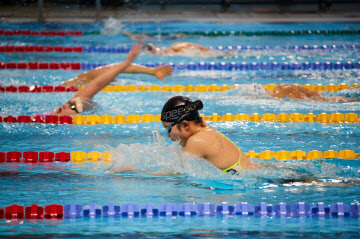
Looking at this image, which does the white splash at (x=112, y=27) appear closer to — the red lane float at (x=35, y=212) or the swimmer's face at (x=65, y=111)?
the swimmer's face at (x=65, y=111)

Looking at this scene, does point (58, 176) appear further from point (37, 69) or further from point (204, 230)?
point (37, 69)

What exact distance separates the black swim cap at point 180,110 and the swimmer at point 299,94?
3611 millimetres

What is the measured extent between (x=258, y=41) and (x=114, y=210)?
868 centimetres

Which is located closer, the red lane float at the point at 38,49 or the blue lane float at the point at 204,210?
the blue lane float at the point at 204,210

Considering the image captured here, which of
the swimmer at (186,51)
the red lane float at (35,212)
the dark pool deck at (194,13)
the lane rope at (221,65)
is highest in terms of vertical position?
the dark pool deck at (194,13)

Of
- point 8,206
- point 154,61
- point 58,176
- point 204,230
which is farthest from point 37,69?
point 204,230

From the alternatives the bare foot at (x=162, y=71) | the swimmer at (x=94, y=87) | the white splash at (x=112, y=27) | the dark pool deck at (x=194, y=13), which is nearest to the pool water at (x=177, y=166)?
the swimmer at (x=94, y=87)

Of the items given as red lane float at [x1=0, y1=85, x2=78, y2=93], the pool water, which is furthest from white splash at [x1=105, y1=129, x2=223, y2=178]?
red lane float at [x1=0, y1=85, x2=78, y2=93]

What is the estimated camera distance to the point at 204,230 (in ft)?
10.6

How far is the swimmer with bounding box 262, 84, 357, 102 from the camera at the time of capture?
717 cm

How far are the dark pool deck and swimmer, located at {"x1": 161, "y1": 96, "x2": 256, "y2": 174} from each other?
9.68 meters

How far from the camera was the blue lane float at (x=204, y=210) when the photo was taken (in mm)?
3506

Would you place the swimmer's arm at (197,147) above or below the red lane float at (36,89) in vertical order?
below

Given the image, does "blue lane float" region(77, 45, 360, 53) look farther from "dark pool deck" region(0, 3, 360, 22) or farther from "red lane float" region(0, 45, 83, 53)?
"dark pool deck" region(0, 3, 360, 22)
